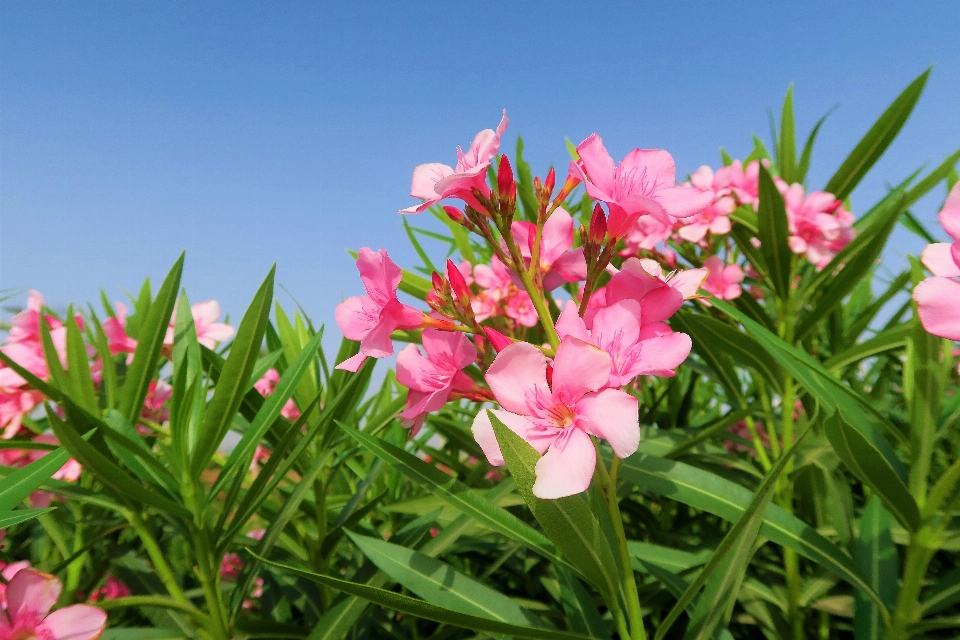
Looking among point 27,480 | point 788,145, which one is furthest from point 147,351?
point 788,145

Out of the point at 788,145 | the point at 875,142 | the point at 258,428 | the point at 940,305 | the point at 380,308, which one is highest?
the point at 788,145

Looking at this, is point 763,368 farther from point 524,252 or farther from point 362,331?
point 362,331

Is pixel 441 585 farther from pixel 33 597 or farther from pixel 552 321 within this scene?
pixel 33 597

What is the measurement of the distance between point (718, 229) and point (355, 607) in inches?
47.8

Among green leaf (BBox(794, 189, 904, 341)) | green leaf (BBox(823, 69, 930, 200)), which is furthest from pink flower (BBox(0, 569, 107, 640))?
green leaf (BBox(823, 69, 930, 200))

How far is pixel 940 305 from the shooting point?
0.58 meters

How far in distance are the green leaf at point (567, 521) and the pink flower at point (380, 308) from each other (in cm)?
→ 21

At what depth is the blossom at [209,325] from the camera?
1438 mm

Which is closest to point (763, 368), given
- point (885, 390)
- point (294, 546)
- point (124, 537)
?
point (885, 390)

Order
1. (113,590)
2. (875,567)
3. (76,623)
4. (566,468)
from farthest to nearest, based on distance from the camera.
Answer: (113,590) → (875,567) → (76,623) → (566,468)

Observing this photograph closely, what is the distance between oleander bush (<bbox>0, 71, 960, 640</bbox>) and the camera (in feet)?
2.02

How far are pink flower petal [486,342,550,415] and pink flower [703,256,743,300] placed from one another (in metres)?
1.07

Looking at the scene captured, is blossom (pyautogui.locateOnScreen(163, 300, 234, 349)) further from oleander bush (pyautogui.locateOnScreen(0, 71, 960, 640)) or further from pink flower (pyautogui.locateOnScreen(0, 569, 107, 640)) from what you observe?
pink flower (pyautogui.locateOnScreen(0, 569, 107, 640))

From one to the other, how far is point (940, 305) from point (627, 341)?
0.30 m
